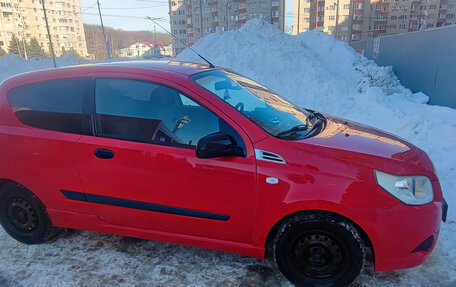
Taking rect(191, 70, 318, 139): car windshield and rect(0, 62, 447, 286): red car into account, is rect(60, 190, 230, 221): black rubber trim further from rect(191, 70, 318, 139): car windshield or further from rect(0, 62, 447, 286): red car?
rect(191, 70, 318, 139): car windshield

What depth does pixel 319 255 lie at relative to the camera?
7.59ft

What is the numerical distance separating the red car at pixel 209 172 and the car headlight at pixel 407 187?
1 cm

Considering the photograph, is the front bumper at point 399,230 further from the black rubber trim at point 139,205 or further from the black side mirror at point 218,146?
the black rubber trim at point 139,205

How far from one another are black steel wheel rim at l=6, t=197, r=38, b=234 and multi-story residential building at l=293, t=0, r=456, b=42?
212 ft

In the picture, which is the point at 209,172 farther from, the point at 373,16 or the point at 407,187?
the point at 373,16

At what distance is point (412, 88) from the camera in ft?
43.8

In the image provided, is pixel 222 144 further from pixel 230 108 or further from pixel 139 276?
pixel 139 276

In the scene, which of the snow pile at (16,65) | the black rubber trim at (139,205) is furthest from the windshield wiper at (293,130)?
the snow pile at (16,65)

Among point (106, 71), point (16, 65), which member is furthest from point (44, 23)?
point (106, 71)

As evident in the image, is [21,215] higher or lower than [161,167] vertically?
lower

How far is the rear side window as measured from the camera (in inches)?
106

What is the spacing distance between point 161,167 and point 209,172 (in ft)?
1.36

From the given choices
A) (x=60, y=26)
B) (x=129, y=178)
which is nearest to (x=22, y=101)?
(x=129, y=178)

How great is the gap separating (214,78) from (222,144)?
878 millimetres
